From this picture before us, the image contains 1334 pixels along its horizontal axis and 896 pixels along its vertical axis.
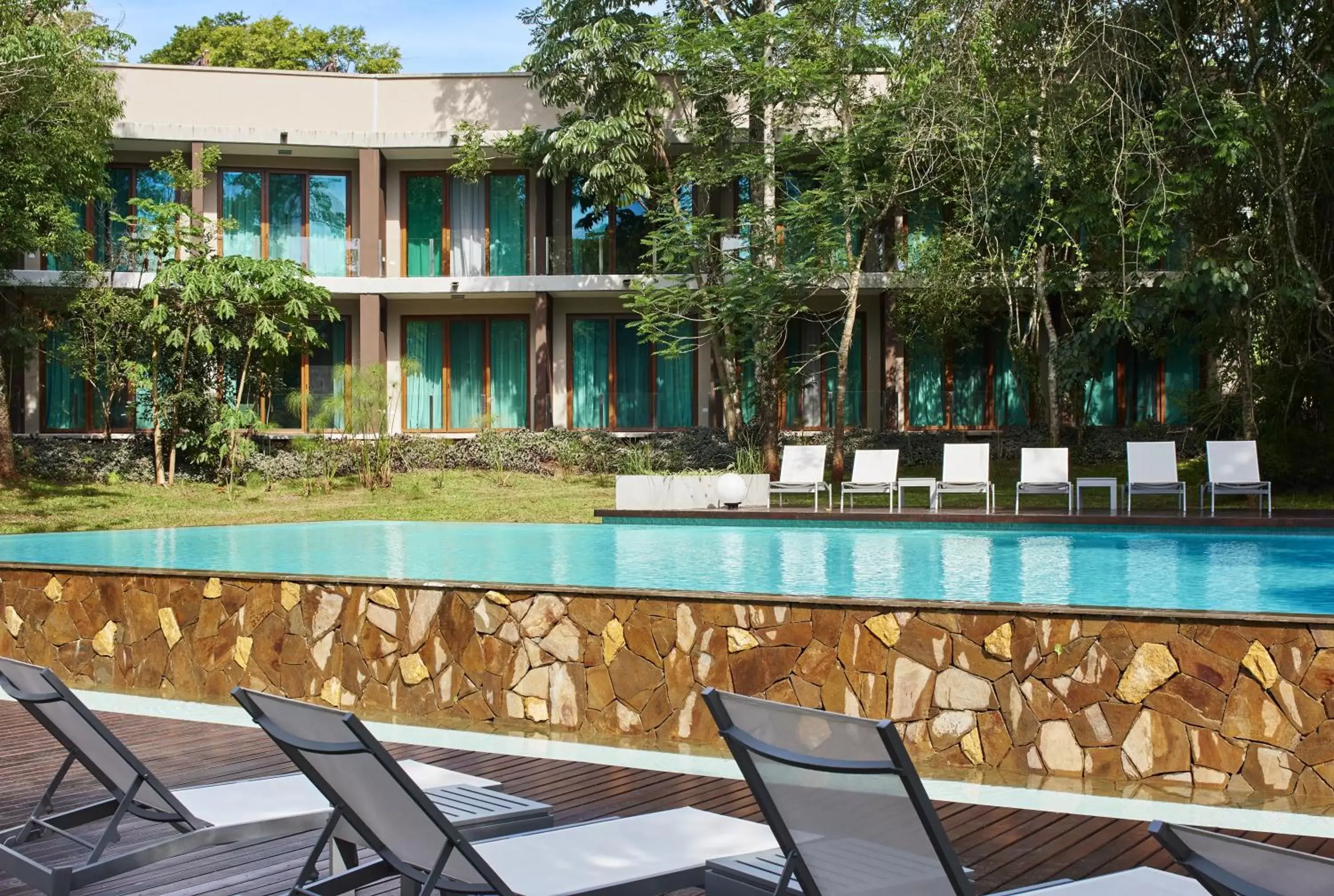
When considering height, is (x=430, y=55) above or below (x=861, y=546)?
above

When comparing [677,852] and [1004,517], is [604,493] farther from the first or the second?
[677,852]

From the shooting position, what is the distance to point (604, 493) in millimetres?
20641

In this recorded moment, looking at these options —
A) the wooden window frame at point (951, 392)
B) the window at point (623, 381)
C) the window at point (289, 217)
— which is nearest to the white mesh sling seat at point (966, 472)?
the wooden window frame at point (951, 392)

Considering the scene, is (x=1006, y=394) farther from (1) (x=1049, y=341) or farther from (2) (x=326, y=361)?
(2) (x=326, y=361)

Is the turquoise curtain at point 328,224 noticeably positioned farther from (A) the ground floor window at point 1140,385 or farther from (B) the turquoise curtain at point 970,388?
(A) the ground floor window at point 1140,385

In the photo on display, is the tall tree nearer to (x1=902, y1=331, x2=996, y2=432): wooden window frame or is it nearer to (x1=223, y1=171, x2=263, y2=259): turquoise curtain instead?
(x1=223, y1=171, x2=263, y2=259): turquoise curtain

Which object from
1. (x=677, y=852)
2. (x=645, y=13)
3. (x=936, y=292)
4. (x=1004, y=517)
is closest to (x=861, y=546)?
(x=1004, y=517)

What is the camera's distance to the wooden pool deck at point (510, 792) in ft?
11.9

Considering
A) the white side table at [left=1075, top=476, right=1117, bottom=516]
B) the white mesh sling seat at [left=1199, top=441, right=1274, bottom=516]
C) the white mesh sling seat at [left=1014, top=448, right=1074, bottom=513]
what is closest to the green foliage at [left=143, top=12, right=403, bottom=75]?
the white mesh sling seat at [left=1014, top=448, right=1074, bottom=513]

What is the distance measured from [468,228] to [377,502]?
26.3 feet

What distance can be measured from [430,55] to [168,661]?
37.1 meters

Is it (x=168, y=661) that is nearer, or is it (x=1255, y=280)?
(x=168, y=661)

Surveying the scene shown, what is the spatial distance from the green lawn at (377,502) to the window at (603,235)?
193 inches

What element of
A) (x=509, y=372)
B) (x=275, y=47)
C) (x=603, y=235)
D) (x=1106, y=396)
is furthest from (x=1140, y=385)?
(x=275, y=47)
